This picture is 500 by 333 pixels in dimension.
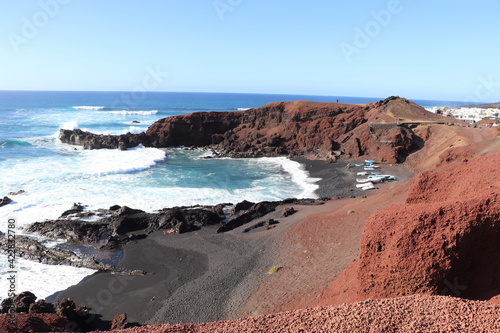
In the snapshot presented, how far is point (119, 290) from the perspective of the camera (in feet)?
52.0

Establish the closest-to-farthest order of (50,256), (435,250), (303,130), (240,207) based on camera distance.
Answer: (435,250) < (50,256) < (240,207) < (303,130)

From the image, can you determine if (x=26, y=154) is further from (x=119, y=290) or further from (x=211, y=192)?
(x=119, y=290)

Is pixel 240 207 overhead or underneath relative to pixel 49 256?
overhead

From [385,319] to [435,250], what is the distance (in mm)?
3224

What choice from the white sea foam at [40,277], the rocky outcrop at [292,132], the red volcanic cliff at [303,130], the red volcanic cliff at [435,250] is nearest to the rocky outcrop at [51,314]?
the white sea foam at [40,277]

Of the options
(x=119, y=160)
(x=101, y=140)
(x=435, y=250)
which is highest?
(x=435, y=250)

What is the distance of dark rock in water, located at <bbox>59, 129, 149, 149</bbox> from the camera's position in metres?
54.5

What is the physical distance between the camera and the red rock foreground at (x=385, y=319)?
6.45 metres

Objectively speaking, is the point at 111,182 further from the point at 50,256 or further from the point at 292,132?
the point at 292,132

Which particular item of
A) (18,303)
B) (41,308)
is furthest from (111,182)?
(41,308)

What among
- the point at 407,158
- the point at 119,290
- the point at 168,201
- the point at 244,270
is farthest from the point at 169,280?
the point at 407,158

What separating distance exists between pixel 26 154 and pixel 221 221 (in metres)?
36.3

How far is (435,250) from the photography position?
904 cm

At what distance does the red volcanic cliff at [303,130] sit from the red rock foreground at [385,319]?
120 ft
